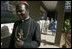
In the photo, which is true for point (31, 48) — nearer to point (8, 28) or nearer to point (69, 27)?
point (8, 28)

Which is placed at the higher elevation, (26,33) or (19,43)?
(26,33)

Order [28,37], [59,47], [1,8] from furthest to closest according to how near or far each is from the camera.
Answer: [59,47], [1,8], [28,37]

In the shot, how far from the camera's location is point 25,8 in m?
0.92

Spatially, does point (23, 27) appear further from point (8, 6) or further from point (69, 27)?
point (69, 27)

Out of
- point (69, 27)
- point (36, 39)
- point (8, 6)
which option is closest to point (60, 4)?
point (69, 27)

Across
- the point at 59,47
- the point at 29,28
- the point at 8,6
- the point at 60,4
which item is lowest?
the point at 59,47

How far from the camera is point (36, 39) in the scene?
1039 millimetres

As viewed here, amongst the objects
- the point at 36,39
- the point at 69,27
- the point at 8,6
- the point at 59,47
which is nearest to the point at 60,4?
the point at 69,27

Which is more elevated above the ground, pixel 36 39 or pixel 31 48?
pixel 36 39

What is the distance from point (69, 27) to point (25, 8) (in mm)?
2703

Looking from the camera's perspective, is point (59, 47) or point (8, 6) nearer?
point (8, 6)

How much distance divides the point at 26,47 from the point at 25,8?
1.77ft

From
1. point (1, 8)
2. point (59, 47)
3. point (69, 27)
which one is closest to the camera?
point (1, 8)

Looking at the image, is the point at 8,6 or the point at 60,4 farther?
the point at 60,4
